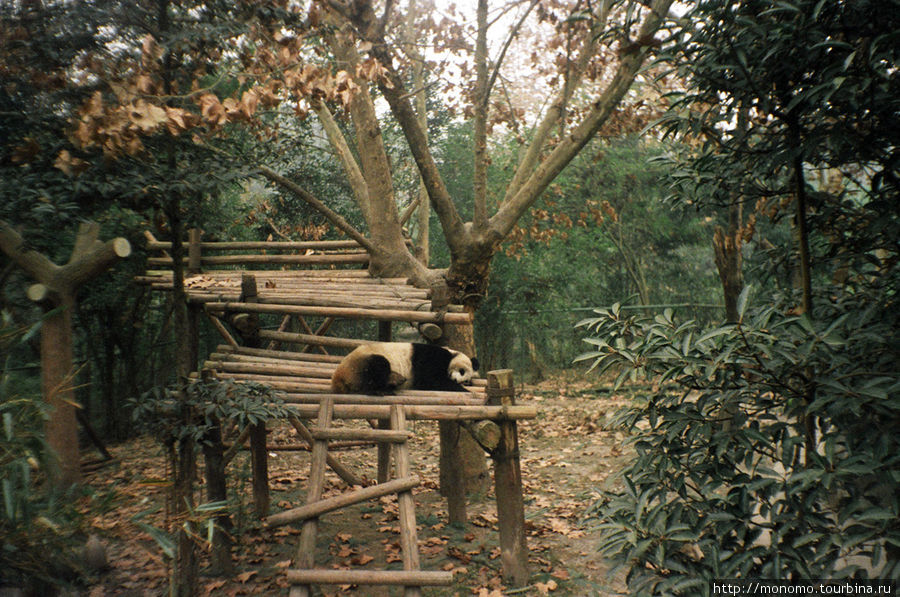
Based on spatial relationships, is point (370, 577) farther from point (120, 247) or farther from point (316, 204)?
point (316, 204)

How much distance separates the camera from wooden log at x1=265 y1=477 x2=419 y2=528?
3.34 metres

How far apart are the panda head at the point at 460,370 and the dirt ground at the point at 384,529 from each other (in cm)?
139

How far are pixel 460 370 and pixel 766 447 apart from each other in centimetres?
287

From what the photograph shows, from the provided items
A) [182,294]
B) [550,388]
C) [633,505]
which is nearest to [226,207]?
[182,294]

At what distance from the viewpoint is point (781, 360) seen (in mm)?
2334

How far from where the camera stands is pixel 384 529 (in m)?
5.61

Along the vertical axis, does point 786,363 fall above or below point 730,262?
below

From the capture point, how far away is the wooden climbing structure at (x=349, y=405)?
132 inches

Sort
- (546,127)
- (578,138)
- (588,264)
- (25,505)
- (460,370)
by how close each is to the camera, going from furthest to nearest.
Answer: (588,264) < (546,127) < (578,138) < (460,370) < (25,505)

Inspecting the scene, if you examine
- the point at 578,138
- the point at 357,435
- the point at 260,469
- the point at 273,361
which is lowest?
the point at 260,469

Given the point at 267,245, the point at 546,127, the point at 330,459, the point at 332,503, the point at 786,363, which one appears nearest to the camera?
the point at 786,363

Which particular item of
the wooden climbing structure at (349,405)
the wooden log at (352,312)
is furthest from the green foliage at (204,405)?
the wooden log at (352,312)

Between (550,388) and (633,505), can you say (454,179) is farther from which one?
(633,505)

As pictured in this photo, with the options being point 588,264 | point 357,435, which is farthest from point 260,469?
point 588,264
